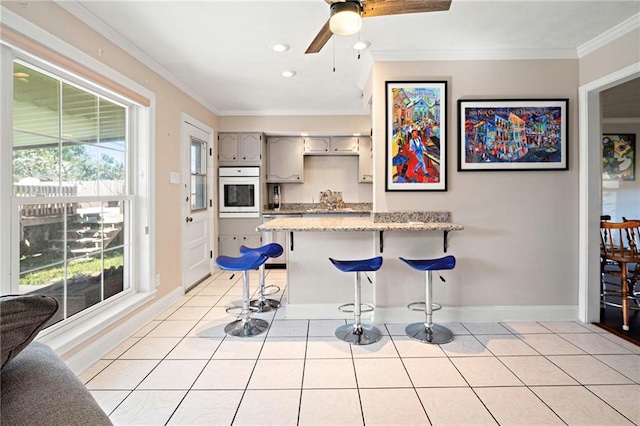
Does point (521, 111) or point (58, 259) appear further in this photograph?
point (521, 111)

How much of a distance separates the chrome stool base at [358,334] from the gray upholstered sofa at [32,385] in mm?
2070

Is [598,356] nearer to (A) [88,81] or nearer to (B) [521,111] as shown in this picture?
(B) [521,111]

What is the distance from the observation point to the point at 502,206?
9.71 ft

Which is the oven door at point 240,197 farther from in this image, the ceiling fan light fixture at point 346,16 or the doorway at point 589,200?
the doorway at point 589,200

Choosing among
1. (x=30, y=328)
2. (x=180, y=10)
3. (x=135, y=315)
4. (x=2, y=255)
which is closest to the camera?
(x=30, y=328)

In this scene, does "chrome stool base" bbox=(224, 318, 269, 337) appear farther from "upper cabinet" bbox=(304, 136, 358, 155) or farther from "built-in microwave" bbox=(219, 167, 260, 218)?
"upper cabinet" bbox=(304, 136, 358, 155)

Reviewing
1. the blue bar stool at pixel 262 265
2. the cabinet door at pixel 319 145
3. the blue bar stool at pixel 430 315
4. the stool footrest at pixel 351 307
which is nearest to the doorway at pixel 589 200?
the blue bar stool at pixel 430 315

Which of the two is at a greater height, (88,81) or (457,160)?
(88,81)

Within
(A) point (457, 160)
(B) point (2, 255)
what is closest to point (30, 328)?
(B) point (2, 255)

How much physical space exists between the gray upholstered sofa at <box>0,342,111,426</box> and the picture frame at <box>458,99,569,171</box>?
3042 mm

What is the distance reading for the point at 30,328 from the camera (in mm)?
691

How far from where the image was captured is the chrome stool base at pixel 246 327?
270 centimetres

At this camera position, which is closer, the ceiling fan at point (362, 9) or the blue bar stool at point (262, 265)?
the ceiling fan at point (362, 9)

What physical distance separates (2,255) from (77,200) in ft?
2.16
